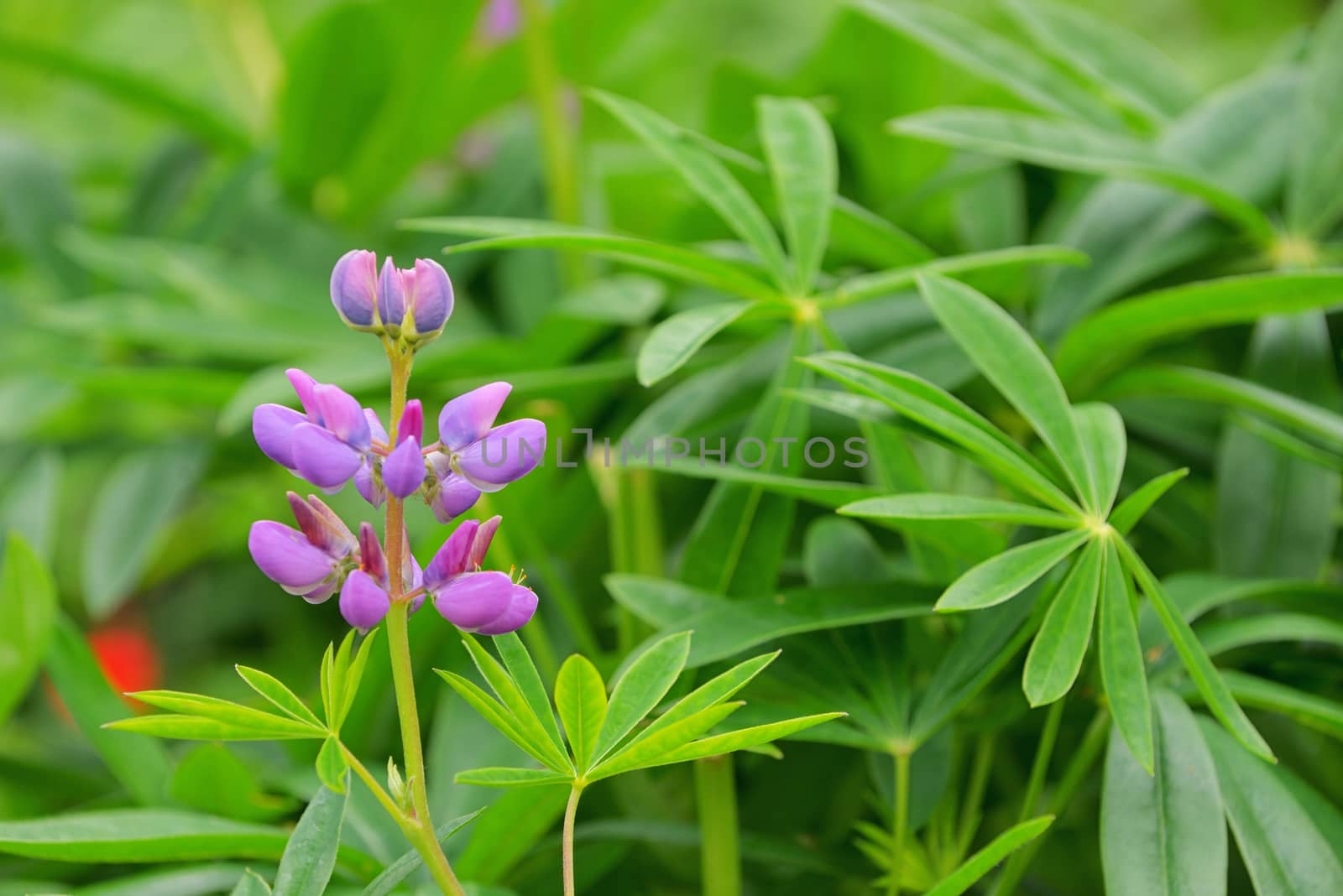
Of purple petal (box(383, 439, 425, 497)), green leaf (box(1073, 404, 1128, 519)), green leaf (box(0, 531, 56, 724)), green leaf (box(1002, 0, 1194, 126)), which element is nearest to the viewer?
purple petal (box(383, 439, 425, 497))

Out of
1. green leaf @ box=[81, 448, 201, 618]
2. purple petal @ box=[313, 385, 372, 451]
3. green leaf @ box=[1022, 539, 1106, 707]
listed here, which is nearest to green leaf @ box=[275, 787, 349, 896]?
purple petal @ box=[313, 385, 372, 451]

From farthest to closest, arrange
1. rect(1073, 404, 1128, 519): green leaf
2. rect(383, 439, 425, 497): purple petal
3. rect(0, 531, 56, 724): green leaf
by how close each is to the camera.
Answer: rect(0, 531, 56, 724): green leaf < rect(1073, 404, 1128, 519): green leaf < rect(383, 439, 425, 497): purple petal

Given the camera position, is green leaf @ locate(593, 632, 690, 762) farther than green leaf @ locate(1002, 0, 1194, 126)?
No

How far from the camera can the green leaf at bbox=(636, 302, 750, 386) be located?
0.36 metres

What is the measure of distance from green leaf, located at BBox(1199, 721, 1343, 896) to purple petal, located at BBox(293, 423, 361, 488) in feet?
0.99

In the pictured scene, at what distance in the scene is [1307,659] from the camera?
46 cm

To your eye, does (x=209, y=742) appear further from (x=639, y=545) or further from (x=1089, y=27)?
(x=1089, y=27)

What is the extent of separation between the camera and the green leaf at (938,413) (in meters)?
0.37

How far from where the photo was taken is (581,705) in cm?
32

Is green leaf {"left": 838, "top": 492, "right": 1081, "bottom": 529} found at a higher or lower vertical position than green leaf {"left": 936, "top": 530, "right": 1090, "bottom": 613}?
higher

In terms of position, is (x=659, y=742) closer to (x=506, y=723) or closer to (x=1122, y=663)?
(x=506, y=723)

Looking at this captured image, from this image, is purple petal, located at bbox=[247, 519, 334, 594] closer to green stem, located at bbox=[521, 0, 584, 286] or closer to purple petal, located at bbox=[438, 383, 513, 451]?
purple petal, located at bbox=[438, 383, 513, 451]

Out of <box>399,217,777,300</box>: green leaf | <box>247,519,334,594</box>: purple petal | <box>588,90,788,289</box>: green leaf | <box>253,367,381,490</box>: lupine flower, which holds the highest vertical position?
<box>588,90,788,289</box>: green leaf

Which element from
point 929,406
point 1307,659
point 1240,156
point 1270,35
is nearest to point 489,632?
point 929,406
